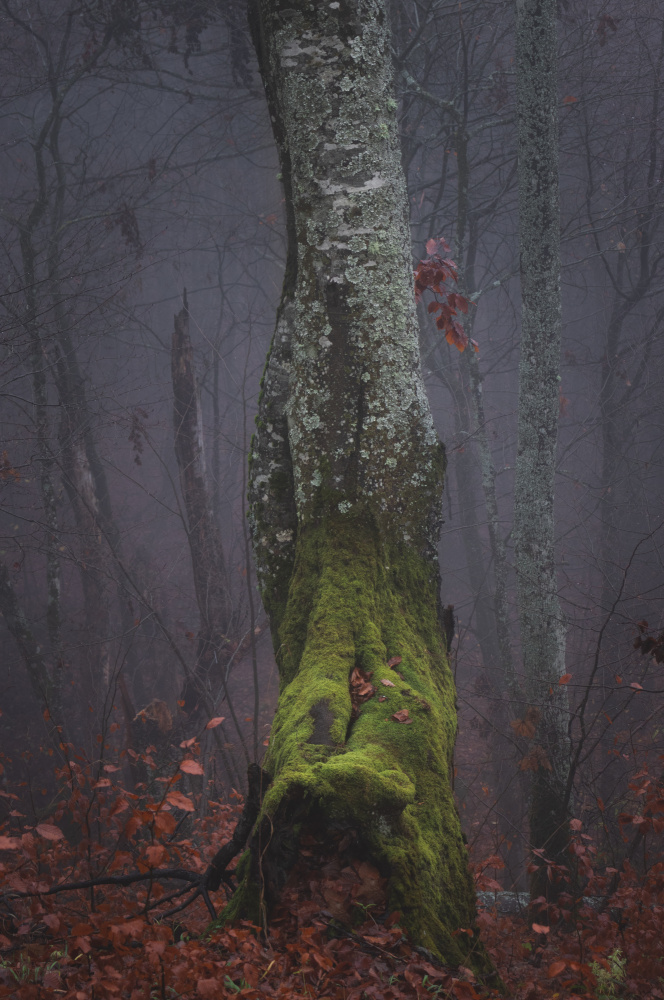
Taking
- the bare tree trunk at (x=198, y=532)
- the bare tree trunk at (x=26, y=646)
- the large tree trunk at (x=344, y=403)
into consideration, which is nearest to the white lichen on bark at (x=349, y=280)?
the large tree trunk at (x=344, y=403)

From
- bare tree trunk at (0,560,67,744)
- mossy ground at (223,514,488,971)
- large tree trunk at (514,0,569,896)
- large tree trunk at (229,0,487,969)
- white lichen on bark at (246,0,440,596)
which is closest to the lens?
mossy ground at (223,514,488,971)

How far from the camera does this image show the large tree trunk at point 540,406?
18.2 feet

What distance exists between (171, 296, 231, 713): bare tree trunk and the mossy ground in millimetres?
5757

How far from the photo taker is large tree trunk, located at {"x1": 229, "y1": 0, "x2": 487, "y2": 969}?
268 centimetres

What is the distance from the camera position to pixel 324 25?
2879 millimetres

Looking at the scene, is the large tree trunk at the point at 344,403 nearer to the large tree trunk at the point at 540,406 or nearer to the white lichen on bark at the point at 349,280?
the white lichen on bark at the point at 349,280

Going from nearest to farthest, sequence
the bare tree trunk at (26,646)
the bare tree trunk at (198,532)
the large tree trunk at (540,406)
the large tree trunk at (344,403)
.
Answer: the large tree trunk at (344,403) → the large tree trunk at (540,406) → the bare tree trunk at (26,646) → the bare tree trunk at (198,532)

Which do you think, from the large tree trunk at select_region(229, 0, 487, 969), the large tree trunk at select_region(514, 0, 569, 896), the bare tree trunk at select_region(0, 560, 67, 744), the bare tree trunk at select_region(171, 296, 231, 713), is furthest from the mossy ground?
the bare tree trunk at select_region(0, 560, 67, 744)

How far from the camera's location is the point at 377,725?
223 centimetres

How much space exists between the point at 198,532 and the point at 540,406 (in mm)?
5533

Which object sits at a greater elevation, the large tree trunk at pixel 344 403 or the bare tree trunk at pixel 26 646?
the large tree trunk at pixel 344 403

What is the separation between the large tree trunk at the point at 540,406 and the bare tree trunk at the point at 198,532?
166 inches

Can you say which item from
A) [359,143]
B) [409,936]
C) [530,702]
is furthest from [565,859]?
[359,143]

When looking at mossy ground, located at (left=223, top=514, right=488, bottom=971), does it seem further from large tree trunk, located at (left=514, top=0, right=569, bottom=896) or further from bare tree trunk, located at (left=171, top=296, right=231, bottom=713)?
bare tree trunk, located at (left=171, top=296, right=231, bottom=713)
